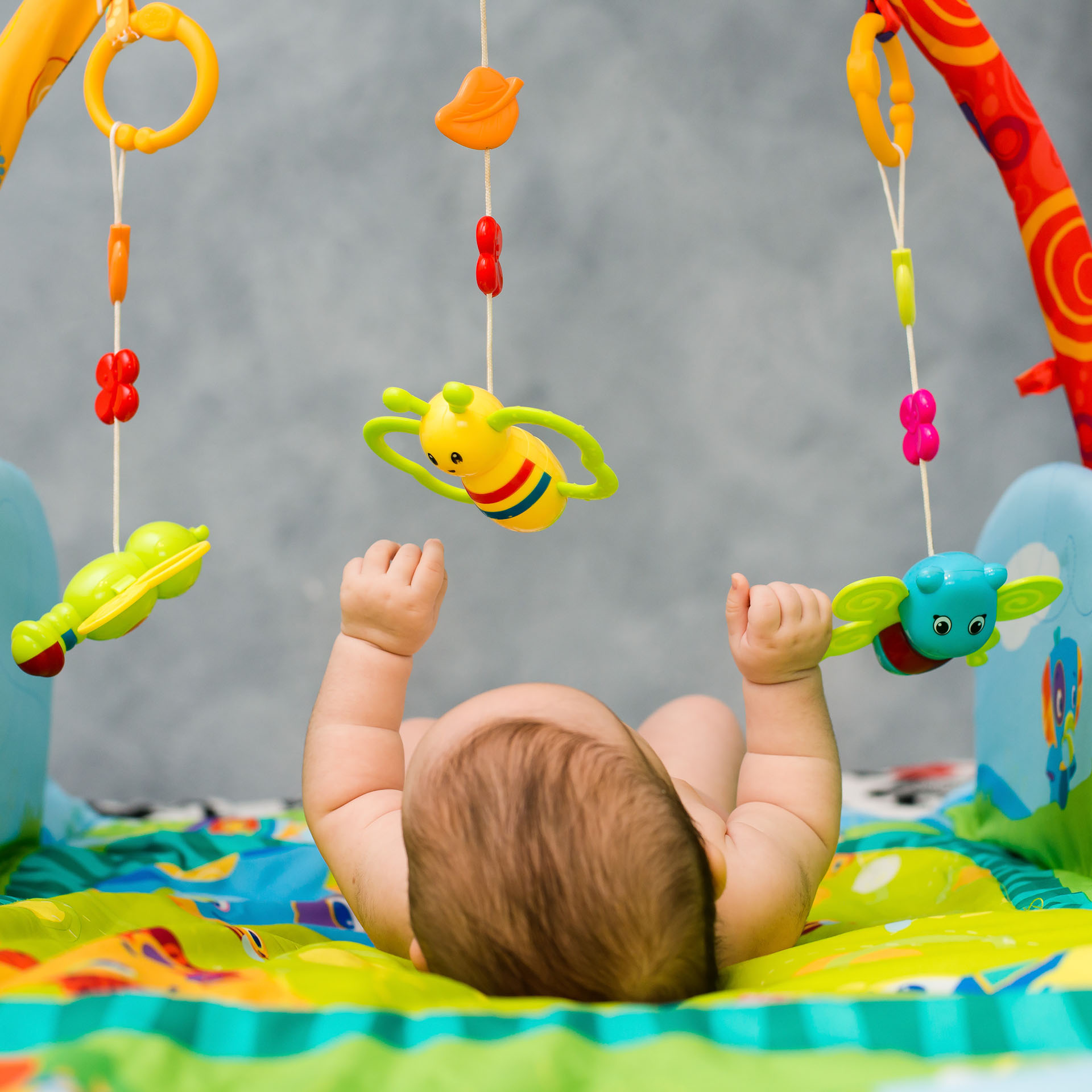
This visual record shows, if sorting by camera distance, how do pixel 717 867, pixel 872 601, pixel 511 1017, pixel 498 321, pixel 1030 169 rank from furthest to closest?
pixel 498 321, pixel 1030 169, pixel 872 601, pixel 717 867, pixel 511 1017

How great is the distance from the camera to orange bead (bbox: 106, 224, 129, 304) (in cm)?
69

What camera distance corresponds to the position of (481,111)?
0.66 meters

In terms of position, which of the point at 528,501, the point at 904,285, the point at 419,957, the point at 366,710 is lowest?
the point at 419,957

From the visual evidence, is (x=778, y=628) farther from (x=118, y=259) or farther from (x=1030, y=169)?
(x=118, y=259)

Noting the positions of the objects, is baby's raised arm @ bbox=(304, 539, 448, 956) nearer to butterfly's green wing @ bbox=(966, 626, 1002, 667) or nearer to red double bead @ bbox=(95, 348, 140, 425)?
red double bead @ bbox=(95, 348, 140, 425)

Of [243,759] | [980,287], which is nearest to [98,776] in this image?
[243,759]

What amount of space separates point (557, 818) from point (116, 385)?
0.45m

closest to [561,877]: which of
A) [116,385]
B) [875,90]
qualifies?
[116,385]

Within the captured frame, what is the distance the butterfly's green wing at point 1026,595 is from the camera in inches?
25.0

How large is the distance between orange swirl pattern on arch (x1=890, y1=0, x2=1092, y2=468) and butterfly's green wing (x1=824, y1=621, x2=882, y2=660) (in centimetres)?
27

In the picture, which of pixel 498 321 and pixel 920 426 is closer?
pixel 920 426

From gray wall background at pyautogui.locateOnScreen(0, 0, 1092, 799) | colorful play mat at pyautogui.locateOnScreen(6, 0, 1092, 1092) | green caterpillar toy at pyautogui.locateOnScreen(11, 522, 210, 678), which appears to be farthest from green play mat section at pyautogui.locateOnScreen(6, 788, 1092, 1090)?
gray wall background at pyautogui.locateOnScreen(0, 0, 1092, 799)

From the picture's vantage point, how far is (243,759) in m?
1.62

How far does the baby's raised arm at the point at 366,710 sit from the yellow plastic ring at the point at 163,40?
321 mm
